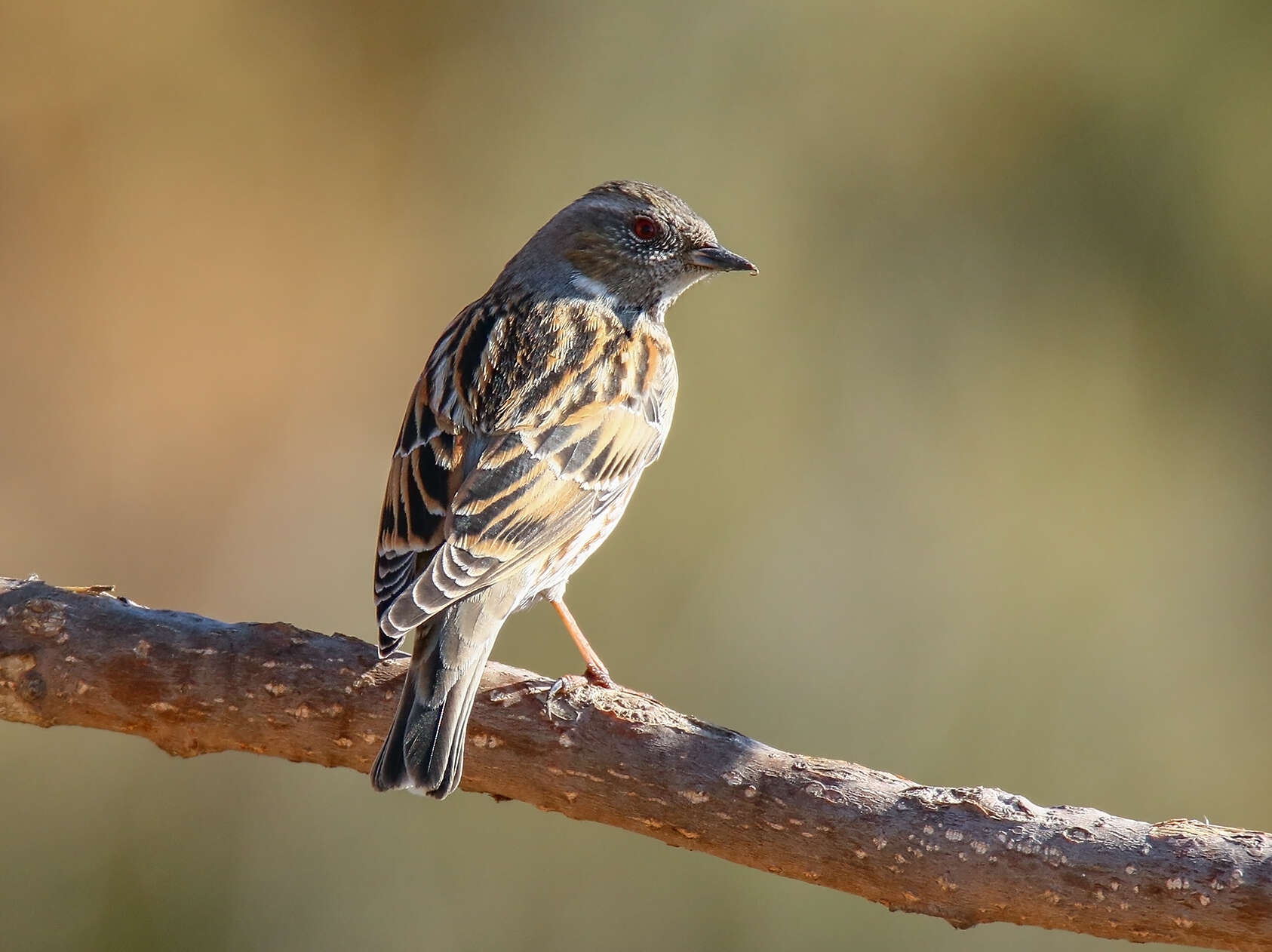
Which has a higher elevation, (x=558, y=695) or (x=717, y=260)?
(x=717, y=260)

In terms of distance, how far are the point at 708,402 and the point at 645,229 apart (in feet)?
10.8

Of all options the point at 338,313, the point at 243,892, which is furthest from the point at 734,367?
the point at 243,892

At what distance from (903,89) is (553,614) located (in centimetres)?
417

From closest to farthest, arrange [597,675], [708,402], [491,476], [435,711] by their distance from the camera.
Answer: [435,711] < [491,476] < [597,675] < [708,402]

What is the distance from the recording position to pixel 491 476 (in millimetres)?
4199

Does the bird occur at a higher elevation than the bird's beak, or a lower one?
lower

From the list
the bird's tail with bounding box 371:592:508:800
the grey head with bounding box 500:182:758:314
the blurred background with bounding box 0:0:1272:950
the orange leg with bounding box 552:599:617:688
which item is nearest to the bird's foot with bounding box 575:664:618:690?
the orange leg with bounding box 552:599:617:688

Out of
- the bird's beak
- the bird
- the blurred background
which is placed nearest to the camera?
the bird

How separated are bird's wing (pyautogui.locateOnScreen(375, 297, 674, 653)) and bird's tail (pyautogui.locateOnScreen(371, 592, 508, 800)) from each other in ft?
0.29

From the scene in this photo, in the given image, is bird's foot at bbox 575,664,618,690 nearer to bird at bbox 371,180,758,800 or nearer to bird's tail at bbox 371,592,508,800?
bird at bbox 371,180,758,800

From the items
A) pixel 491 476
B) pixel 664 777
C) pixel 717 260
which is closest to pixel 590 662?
pixel 491 476

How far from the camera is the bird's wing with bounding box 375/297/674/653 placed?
387cm

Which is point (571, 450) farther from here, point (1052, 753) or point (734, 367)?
point (1052, 753)

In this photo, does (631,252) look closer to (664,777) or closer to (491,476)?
(491,476)
